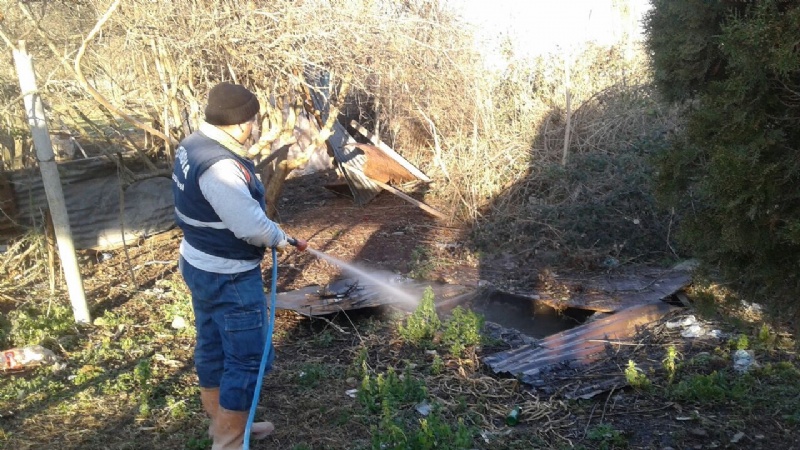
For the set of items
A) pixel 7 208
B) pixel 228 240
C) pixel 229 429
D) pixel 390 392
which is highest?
pixel 228 240

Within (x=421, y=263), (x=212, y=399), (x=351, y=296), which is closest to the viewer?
(x=212, y=399)

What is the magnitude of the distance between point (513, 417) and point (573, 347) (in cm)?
126

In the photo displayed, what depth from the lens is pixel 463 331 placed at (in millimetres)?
5254

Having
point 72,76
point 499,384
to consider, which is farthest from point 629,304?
point 72,76

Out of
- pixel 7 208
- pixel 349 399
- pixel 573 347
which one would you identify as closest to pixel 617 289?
pixel 573 347

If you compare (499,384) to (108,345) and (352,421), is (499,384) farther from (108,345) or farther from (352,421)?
(108,345)

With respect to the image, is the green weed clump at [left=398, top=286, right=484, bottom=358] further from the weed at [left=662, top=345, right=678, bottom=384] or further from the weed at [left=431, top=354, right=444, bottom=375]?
the weed at [left=662, top=345, right=678, bottom=384]

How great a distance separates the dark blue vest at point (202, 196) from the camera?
3225 mm

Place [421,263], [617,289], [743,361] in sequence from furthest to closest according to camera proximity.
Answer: [421,263] < [617,289] < [743,361]

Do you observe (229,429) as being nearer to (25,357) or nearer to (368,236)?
(25,357)

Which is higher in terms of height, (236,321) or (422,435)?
(236,321)

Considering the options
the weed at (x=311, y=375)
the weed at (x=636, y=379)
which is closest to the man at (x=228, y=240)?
the weed at (x=311, y=375)

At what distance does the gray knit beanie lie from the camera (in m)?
3.29

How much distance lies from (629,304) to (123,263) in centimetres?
535
